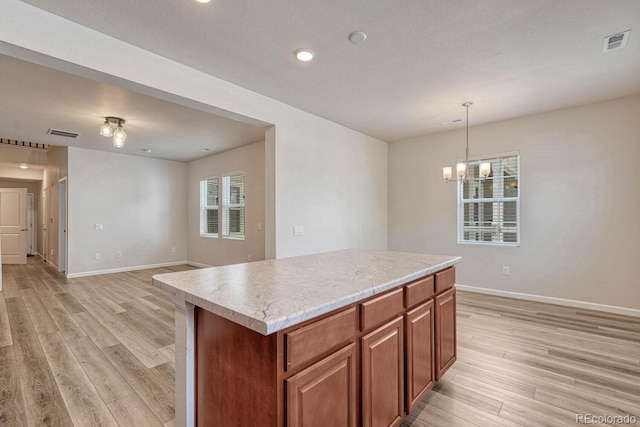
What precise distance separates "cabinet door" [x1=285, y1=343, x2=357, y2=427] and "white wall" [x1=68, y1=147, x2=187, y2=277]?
6686mm

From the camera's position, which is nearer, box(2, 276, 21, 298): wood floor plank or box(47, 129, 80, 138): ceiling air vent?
box(2, 276, 21, 298): wood floor plank

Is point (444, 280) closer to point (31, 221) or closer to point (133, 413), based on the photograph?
point (133, 413)

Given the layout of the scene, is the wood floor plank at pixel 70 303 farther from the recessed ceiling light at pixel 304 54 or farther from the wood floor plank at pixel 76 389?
the recessed ceiling light at pixel 304 54

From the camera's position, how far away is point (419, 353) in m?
1.82

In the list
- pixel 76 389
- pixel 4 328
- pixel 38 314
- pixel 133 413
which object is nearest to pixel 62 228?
pixel 38 314

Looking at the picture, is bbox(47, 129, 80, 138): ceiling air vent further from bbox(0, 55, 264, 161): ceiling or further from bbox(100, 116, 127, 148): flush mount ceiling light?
bbox(100, 116, 127, 148): flush mount ceiling light

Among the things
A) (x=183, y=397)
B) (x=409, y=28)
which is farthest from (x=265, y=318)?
(x=409, y=28)

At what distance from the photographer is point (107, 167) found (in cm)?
630

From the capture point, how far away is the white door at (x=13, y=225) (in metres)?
7.52

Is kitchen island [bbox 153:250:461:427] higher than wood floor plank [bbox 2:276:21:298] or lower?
higher

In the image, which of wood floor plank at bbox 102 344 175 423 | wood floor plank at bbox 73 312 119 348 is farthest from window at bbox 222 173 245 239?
wood floor plank at bbox 102 344 175 423

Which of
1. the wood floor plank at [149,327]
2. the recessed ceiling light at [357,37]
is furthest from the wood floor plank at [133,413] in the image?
the recessed ceiling light at [357,37]

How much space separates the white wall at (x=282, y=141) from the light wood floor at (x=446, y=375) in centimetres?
179

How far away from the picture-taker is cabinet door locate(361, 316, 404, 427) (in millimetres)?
1380
